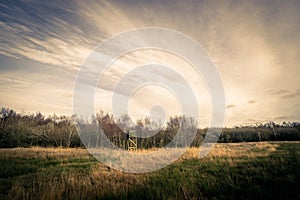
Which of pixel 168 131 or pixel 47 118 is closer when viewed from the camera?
pixel 168 131

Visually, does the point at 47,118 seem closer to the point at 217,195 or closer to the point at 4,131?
the point at 4,131

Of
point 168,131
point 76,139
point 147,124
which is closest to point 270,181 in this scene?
point 168,131

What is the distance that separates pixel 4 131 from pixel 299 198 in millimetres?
44162

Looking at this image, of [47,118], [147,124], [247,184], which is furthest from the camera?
[47,118]

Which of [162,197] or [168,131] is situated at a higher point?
[168,131]

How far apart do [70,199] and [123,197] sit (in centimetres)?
147

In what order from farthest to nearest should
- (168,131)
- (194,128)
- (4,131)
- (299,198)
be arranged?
(194,128)
(168,131)
(4,131)
(299,198)

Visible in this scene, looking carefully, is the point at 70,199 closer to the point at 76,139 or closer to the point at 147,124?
the point at 76,139

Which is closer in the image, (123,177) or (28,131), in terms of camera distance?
(123,177)

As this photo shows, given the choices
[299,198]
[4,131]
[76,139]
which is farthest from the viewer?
[76,139]

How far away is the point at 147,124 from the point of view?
4841 cm

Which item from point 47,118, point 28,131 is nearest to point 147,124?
point 28,131

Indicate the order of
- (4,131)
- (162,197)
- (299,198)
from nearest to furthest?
(299,198) < (162,197) < (4,131)

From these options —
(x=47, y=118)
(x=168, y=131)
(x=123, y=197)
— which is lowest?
(x=123, y=197)
